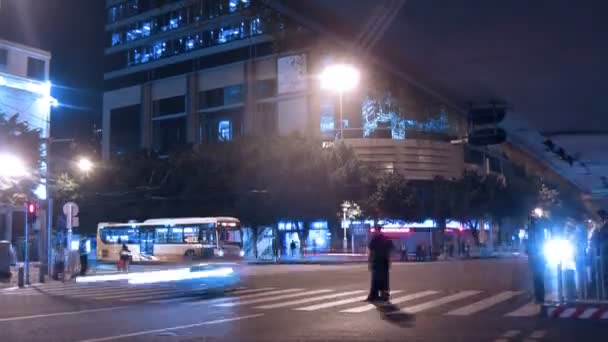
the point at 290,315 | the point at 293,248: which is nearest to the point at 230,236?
the point at 293,248

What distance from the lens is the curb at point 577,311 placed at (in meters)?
13.2

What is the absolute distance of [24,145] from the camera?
3934cm

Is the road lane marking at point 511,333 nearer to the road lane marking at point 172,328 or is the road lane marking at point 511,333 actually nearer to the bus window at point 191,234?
the road lane marking at point 172,328

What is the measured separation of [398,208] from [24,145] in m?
30.2

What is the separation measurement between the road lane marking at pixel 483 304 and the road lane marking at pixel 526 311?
0.83 meters

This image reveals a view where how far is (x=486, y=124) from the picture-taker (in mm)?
12578

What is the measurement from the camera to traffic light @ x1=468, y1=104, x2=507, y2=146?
40.6 ft

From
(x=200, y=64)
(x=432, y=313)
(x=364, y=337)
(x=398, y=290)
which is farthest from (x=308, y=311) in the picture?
(x=200, y=64)

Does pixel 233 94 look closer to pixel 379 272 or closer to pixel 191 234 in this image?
pixel 191 234

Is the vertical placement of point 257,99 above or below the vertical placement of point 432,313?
above

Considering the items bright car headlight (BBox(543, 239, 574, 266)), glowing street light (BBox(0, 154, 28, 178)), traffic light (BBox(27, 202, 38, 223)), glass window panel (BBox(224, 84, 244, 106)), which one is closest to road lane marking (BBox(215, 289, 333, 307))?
bright car headlight (BBox(543, 239, 574, 266))

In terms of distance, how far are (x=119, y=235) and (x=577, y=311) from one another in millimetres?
40707

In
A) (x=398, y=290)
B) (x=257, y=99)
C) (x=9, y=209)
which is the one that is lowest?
(x=398, y=290)

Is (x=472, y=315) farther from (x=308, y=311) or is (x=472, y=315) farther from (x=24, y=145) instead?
(x=24, y=145)
